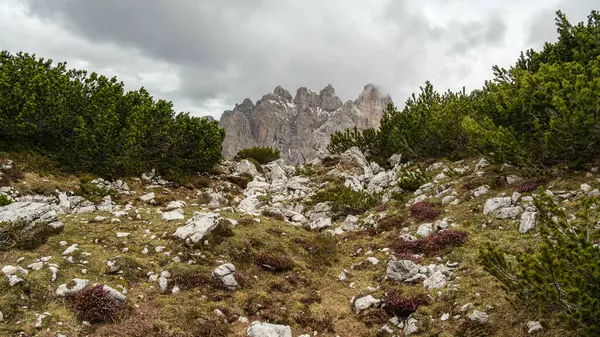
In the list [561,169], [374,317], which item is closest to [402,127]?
[561,169]

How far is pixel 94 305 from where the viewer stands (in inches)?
318

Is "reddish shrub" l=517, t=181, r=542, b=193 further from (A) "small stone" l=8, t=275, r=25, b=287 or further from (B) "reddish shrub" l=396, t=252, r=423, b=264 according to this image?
(A) "small stone" l=8, t=275, r=25, b=287

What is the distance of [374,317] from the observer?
898 cm

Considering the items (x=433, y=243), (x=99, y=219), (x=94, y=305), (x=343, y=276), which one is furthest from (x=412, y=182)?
(x=94, y=305)

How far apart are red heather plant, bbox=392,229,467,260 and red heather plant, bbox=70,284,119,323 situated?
357 inches

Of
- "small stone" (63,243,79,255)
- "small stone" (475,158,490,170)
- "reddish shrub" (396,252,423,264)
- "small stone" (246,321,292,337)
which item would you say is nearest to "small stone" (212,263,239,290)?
"small stone" (246,321,292,337)

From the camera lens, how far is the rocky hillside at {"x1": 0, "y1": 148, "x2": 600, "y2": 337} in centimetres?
795

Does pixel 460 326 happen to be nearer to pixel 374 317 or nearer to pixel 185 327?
pixel 374 317

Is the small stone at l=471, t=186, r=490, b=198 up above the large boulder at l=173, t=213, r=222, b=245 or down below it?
above

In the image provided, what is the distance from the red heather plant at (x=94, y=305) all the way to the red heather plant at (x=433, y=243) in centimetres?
908

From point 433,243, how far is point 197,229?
7974 mm

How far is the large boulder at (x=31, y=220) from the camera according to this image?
1029cm

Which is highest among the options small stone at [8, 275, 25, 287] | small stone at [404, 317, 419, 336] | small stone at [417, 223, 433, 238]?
small stone at [417, 223, 433, 238]

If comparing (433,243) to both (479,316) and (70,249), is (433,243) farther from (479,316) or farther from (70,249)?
(70,249)
